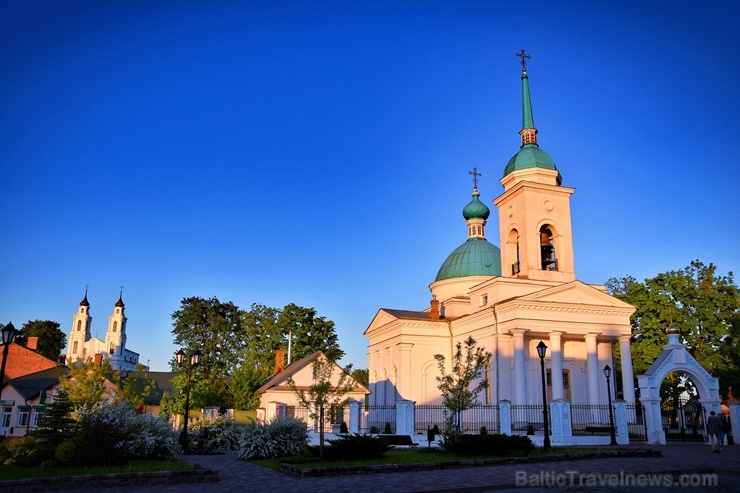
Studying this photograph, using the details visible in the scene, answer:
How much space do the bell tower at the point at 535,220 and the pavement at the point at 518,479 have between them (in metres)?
18.8

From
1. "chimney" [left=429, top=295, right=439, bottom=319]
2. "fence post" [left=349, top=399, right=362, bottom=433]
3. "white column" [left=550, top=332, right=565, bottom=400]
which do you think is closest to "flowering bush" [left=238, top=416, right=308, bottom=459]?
"fence post" [left=349, top=399, right=362, bottom=433]

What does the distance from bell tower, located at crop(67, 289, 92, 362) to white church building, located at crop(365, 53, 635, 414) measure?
83.5 m

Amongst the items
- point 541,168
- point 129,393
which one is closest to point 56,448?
point 129,393

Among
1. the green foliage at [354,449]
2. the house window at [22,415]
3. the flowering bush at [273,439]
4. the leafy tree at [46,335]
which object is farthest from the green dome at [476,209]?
the leafy tree at [46,335]

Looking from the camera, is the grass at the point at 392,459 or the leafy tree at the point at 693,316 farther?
the leafy tree at the point at 693,316

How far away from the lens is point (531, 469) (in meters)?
16.2

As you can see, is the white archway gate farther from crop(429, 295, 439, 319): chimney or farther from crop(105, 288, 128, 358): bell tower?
crop(105, 288, 128, 358): bell tower

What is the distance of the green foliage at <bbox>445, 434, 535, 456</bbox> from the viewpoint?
60.9ft

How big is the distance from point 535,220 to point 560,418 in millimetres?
13836

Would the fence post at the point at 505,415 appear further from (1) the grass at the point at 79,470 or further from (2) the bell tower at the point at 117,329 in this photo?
(2) the bell tower at the point at 117,329

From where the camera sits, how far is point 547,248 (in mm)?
37344

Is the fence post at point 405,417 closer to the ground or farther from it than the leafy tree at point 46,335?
closer to the ground

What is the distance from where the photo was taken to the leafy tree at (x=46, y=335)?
79.2 meters

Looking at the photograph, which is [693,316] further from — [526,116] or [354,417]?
[354,417]
